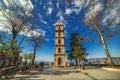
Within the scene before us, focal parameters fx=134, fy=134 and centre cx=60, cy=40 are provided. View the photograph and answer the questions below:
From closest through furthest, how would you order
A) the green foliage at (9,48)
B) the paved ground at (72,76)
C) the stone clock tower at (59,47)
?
the paved ground at (72,76), the green foliage at (9,48), the stone clock tower at (59,47)

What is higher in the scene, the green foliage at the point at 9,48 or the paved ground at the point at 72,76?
the green foliage at the point at 9,48

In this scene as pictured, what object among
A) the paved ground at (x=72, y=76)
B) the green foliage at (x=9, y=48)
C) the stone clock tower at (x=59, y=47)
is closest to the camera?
the paved ground at (x=72, y=76)

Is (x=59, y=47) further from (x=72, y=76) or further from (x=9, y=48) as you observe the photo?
(x=72, y=76)

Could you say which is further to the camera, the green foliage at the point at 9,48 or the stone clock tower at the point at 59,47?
the stone clock tower at the point at 59,47

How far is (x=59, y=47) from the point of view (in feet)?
113

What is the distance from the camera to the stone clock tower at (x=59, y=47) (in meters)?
33.2

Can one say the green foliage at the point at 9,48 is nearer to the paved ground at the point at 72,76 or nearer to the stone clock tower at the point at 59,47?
the paved ground at the point at 72,76

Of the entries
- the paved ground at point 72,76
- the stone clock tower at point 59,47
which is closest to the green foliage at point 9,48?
the paved ground at point 72,76

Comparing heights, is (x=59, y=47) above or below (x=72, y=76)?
above

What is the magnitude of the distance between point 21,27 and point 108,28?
40.1 ft

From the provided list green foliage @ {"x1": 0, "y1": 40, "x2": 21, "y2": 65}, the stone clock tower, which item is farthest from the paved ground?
the stone clock tower

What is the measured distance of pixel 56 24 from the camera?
36.7 meters

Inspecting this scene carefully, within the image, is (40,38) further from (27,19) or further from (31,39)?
(27,19)

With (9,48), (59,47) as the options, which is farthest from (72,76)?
(59,47)
